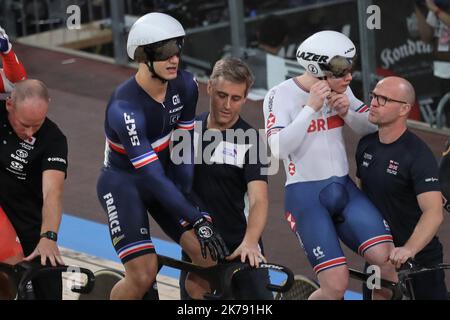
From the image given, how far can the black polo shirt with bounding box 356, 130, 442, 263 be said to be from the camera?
21.2 ft

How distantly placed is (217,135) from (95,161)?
424 centimetres

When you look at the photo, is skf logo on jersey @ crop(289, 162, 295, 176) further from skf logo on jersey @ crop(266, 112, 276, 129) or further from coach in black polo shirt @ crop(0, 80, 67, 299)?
coach in black polo shirt @ crop(0, 80, 67, 299)

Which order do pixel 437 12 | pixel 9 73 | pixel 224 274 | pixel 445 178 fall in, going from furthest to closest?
pixel 437 12
pixel 9 73
pixel 445 178
pixel 224 274

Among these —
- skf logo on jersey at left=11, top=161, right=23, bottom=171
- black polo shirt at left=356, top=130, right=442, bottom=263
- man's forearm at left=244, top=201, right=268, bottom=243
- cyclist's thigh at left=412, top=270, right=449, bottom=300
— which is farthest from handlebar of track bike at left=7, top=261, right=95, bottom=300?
cyclist's thigh at left=412, top=270, right=449, bottom=300

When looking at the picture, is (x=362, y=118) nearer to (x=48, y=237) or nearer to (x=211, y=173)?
(x=211, y=173)

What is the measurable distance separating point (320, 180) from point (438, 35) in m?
4.51

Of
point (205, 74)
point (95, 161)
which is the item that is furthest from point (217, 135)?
point (205, 74)

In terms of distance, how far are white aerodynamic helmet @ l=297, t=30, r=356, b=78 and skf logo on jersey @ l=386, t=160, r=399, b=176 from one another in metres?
0.53

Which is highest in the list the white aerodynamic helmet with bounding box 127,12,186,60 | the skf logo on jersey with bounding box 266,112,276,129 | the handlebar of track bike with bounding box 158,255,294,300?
the white aerodynamic helmet with bounding box 127,12,186,60

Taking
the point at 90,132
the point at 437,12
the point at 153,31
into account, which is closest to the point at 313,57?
the point at 153,31

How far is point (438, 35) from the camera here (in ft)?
35.5

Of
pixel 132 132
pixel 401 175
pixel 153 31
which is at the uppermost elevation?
pixel 153 31

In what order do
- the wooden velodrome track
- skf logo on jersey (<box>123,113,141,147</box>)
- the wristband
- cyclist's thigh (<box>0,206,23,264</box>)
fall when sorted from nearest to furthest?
1. skf logo on jersey (<box>123,113,141,147</box>)
2. cyclist's thigh (<box>0,206,23,264</box>)
3. the wooden velodrome track
4. the wristband

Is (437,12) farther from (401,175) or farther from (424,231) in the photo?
(424,231)
